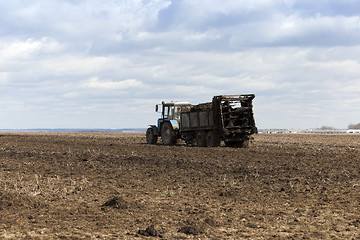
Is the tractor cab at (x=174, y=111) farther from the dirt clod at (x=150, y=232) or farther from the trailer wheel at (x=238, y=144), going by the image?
the dirt clod at (x=150, y=232)

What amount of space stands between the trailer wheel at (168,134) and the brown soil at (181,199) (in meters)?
11.8

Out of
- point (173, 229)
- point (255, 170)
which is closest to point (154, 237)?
point (173, 229)

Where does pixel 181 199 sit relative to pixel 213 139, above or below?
below

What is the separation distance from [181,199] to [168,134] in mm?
19957

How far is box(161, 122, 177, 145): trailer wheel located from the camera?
101 ft

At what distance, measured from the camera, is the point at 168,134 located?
3116 centimetres

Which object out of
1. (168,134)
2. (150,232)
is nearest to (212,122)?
(168,134)

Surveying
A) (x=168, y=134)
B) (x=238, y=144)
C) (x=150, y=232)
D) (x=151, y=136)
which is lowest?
(x=150, y=232)

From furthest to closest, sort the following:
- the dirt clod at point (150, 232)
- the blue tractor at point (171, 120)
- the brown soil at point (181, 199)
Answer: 1. the blue tractor at point (171, 120)
2. the brown soil at point (181, 199)
3. the dirt clod at point (150, 232)

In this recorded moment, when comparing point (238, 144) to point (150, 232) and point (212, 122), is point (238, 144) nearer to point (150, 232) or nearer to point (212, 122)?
point (212, 122)

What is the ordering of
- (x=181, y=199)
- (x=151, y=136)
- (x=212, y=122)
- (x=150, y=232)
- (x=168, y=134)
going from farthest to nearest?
(x=151, y=136) < (x=168, y=134) < (x=212, y=122) < (x=181, y=199) < (x=150, y=232)

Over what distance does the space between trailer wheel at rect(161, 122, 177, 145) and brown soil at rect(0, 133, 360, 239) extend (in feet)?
38.6

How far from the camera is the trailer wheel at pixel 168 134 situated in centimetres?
3067

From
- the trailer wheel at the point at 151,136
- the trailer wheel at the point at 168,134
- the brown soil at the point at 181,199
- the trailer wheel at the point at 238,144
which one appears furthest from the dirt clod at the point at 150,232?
the trailer wheel at the point at 151,136
